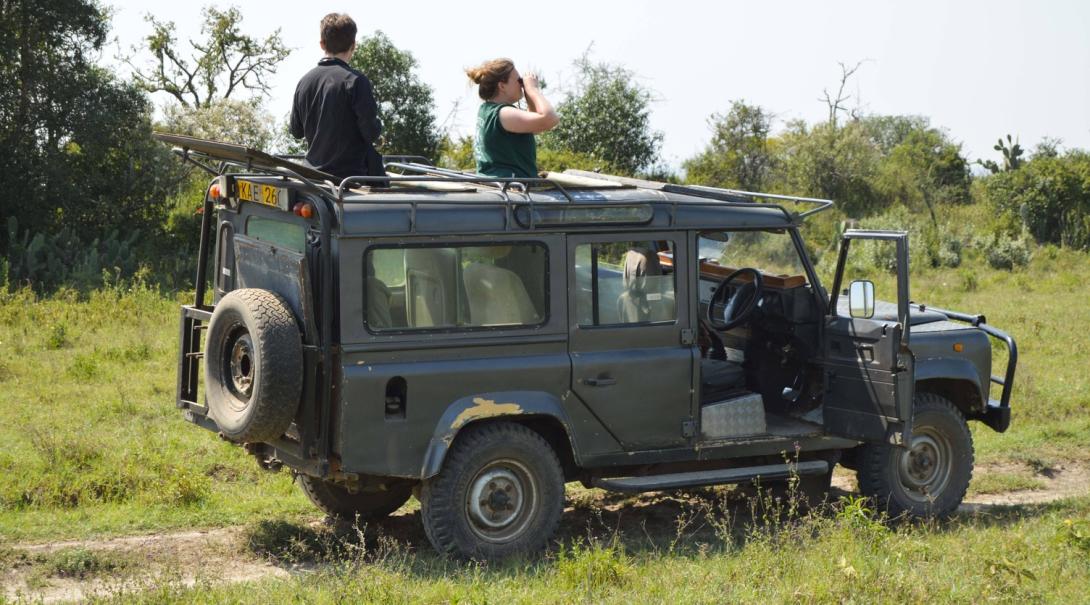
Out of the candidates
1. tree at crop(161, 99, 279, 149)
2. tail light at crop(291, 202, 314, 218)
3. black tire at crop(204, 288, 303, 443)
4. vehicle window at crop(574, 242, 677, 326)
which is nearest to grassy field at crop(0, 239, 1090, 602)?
black tire at crop(204, 288, 303, 443)

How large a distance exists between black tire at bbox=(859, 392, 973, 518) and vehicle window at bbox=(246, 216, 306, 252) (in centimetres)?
392

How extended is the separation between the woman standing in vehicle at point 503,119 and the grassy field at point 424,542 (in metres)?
2.32

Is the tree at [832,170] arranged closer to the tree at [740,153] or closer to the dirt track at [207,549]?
the tree at [740,153]

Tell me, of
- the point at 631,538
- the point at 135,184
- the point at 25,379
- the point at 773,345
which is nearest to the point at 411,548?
the point at 631,538

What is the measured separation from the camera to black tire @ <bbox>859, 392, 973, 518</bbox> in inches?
315

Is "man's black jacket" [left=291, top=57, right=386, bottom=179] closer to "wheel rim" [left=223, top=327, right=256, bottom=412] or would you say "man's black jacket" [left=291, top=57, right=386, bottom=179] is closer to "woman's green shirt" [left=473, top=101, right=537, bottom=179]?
"woman's green shirt" [left=473, top=101, right=537, bottom=179]

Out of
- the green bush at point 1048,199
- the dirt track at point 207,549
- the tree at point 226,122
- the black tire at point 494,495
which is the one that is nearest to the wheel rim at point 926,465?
the dirt track at point 207,549

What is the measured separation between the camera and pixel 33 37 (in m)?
20.5

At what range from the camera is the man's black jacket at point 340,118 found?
281 inches

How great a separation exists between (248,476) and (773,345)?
3874mm

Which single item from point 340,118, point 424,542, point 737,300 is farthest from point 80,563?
point 737,300

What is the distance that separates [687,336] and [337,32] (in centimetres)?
272

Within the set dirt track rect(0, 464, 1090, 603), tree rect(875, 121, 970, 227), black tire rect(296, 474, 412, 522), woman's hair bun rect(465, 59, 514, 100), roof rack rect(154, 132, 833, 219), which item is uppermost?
tree rect(875, 121, 970, 227)

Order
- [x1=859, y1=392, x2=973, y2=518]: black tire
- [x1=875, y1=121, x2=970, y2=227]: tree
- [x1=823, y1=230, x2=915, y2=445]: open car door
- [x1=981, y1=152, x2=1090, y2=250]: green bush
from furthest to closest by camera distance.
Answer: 1. [x1=875, y1=121, x2=970, y2=227]: tree
2. [x1=981, y1=152, x2=1090, y2=250]: green bush
3. [x1=859, y1=392, x2=973, y2=518]: black tire
4. [x1=823, y1=230, x2=915, y2=445]: open car door
